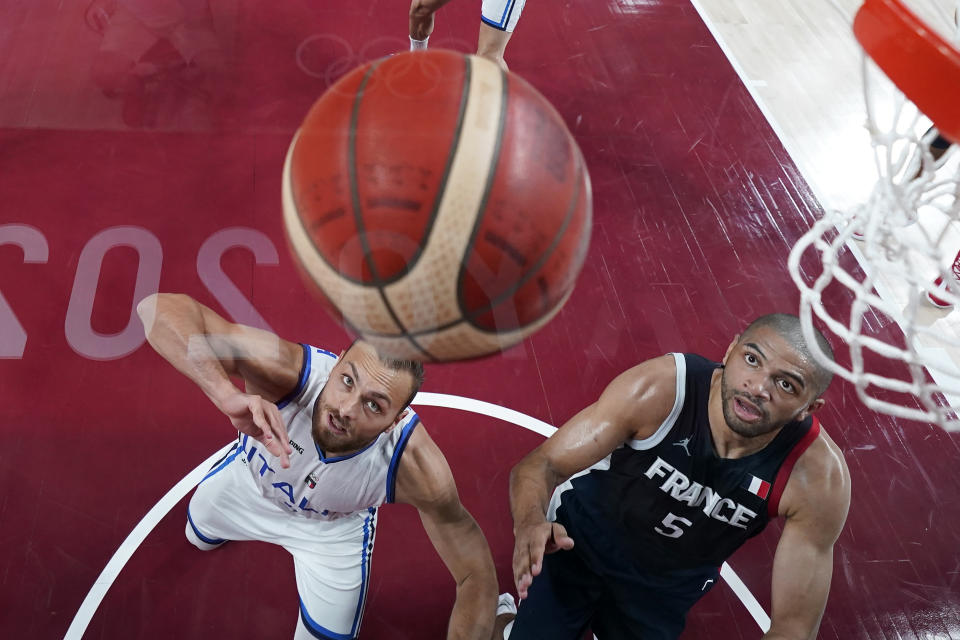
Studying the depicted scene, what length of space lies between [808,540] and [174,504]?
2.35m

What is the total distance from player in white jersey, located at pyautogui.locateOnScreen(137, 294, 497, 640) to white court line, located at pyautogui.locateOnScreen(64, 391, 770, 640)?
0.22 meters

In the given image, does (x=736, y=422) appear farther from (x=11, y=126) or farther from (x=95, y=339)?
(x=11, y=126)

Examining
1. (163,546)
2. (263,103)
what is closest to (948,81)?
(163,546)

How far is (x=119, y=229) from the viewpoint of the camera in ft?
13.8

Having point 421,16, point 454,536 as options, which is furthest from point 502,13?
point 454,536

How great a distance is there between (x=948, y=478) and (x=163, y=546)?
3.51 m

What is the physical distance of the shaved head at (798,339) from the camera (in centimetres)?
248

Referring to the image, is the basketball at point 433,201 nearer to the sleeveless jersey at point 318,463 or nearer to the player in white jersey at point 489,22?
the sleeveless jersey at point 318,463

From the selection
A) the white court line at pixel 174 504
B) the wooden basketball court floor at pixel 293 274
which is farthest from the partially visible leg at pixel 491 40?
the white court line at pixel 174 504

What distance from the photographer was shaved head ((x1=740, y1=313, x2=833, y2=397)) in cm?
248

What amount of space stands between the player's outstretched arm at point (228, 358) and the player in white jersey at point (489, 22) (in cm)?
208

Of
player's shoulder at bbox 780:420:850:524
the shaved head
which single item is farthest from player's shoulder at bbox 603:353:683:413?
player's shoulder at bbox 780:420:850:524

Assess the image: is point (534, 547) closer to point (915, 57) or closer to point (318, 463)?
point (318, 463)

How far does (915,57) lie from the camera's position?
1970mm
